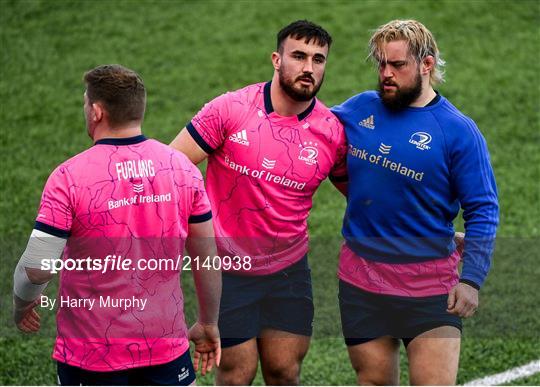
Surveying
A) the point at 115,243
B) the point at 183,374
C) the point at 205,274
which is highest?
the point at 115,243

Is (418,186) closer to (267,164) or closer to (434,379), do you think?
(267,164)

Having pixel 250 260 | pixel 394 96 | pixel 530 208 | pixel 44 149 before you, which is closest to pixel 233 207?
pixel 250 260

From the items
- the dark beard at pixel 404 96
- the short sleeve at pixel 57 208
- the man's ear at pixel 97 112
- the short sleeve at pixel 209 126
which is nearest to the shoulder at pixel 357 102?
the dark beard at pixel 404 96

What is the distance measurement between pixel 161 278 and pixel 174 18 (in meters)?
9.93

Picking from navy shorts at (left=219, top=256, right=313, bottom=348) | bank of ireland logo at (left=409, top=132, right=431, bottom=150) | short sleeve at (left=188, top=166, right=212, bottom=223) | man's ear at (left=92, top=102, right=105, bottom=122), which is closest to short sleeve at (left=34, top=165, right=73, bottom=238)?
man's ear at (left=92, top=102, right=105, bottom=122)

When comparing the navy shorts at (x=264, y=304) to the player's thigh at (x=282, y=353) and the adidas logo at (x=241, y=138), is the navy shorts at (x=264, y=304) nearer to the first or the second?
the player's thigh at (x=282, y=353)

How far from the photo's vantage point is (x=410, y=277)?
5746 millimetres

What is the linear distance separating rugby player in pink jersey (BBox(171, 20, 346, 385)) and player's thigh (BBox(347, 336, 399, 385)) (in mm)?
472

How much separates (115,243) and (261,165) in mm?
1319

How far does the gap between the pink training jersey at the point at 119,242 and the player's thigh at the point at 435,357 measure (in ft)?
4.53

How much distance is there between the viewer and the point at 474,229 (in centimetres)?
548

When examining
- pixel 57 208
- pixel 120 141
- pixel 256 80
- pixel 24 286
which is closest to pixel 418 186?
pixel 120 141

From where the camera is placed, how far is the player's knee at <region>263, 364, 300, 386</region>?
20.1ft

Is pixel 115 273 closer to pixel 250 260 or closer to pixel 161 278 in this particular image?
pixel 161 278
